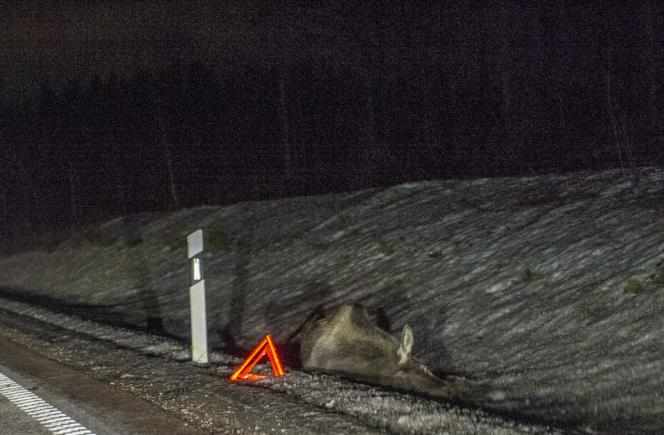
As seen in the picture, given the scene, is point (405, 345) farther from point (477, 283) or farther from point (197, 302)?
point (477, 283)

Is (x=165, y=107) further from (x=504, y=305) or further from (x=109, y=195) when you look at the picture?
(x=504, y=305)

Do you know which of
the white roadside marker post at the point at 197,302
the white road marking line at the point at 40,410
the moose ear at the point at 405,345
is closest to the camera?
the white road marking line at the point at 40,410

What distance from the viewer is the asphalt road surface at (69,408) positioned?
23.1 ft

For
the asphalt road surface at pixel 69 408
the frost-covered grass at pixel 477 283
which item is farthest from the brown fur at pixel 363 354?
the asphalt road surface at pixel 69 408

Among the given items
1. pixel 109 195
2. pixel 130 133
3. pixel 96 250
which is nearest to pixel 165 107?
pixel 130 133

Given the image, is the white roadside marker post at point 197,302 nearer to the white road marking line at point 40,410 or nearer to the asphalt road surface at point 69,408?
the asphalt road surface at point 69,408

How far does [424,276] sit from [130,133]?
64678mm

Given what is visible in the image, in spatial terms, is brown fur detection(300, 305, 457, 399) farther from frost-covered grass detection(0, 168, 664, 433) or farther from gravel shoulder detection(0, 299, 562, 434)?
gravel shoulder detection(0, 299, 562, 434)

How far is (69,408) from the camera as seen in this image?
25.8 feet

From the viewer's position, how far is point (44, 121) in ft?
275

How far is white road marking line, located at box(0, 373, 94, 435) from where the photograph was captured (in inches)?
276

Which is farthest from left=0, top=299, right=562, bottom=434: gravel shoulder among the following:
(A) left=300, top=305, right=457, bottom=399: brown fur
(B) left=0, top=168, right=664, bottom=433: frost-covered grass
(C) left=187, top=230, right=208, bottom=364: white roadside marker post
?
(B) left=0, top=168, right=664, bottom=433: frost-covered grass

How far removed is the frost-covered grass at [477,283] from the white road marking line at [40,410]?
Result: 3892 mm

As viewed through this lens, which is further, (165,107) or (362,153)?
(165,107)
